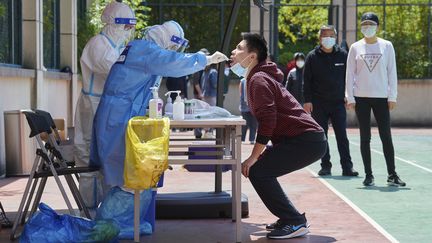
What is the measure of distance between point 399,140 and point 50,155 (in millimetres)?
13548

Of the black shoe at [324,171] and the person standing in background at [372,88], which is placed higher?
the person standing in background at [372,88]

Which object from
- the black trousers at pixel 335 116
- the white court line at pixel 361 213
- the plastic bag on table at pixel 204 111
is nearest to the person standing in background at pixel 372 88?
the white court line at pixel 361 213

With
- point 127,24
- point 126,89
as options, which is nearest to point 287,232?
point 126,89

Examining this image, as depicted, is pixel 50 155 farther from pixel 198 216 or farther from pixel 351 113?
pixel 351 113

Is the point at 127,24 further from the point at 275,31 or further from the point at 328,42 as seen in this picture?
the point at 275,31

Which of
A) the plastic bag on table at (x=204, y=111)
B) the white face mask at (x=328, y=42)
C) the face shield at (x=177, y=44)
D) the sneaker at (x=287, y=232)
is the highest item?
the white face mask at (x=328, y=42)

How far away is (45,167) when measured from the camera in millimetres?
8500

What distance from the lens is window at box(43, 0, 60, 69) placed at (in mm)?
18328

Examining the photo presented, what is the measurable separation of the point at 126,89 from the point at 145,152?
0.86 meters

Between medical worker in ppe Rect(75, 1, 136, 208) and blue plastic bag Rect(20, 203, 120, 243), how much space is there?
130 cm

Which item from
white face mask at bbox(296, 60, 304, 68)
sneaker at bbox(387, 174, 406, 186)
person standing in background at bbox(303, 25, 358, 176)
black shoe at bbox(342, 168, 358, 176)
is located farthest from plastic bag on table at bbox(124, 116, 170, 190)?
white face mask at bbox(296, 60, 304, 68)

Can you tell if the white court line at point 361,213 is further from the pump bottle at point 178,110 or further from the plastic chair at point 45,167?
the plastic chair at point 45,167

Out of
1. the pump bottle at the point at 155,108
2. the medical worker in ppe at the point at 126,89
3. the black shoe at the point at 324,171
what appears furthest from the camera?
the black shoe at the point at 324,171

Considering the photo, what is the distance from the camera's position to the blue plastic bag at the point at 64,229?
7.32m
